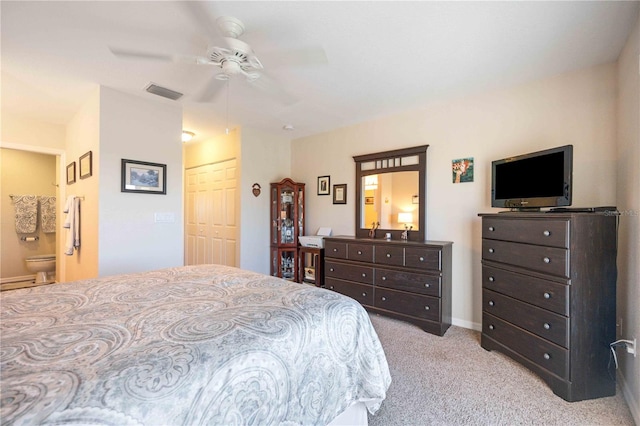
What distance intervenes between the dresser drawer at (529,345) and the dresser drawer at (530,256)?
0.51 metres

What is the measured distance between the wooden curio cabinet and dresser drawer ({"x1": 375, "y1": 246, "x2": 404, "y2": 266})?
1545 millimetres

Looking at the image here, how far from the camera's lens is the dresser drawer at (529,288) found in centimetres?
187

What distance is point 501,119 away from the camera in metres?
2.79

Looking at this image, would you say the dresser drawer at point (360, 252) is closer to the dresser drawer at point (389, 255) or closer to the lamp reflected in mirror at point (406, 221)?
the dresser drawer at point (389, 255)

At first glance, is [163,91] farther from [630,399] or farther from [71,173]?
[630,399]

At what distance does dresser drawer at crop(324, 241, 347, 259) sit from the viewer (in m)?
3.51

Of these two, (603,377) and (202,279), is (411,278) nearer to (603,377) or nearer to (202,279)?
(603,377)

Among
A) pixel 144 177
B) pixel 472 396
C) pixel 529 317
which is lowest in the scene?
pixel 472 396

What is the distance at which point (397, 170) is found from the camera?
3492 mm

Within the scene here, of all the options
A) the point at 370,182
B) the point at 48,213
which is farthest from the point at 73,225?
the point at 370,182

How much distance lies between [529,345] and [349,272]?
6.07 ft

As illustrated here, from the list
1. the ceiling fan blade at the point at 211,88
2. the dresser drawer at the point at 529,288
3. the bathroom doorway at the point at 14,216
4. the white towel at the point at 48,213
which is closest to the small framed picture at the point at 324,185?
the ceiling fan blade at the point at 211,88

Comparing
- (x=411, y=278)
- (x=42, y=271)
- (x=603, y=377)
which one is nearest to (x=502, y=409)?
(x=603, y=377)

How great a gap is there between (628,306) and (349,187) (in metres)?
2.93
